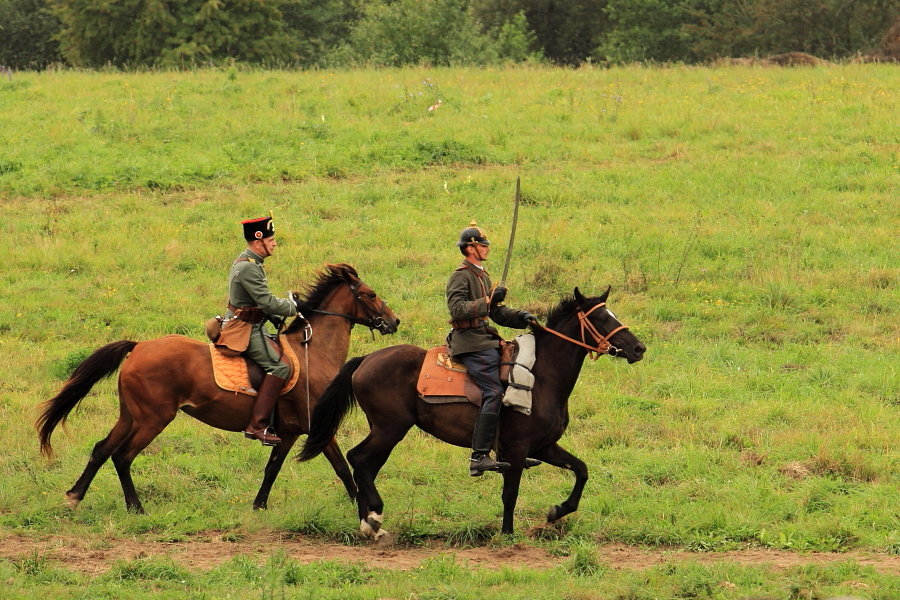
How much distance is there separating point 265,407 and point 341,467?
937 millimetres

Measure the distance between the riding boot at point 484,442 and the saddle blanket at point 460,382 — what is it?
7.3 inches

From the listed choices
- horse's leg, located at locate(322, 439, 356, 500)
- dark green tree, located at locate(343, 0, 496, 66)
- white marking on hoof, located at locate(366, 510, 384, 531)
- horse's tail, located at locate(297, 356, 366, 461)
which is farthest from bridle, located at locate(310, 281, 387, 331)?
dark green tree, located at locate(343, 0, 496, 66)

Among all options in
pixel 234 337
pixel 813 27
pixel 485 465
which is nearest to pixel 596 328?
pixel 485 465

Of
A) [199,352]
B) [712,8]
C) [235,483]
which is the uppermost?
[712,8]

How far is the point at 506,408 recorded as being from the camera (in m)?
10.3

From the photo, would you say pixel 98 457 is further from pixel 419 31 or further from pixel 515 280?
pixel 419 31

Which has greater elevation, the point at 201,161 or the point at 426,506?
the point at 201,161

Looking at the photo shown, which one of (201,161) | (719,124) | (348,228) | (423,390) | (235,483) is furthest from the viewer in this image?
(719,124)

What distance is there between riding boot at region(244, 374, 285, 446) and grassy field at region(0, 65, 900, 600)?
2.38 feet

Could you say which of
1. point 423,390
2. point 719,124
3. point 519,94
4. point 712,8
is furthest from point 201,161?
point 712,8

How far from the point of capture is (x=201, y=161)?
76.1 feet

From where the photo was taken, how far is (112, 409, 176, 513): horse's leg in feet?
35.5

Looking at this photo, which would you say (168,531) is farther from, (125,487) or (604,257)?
(604,257)

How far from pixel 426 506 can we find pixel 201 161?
13.9 metres
